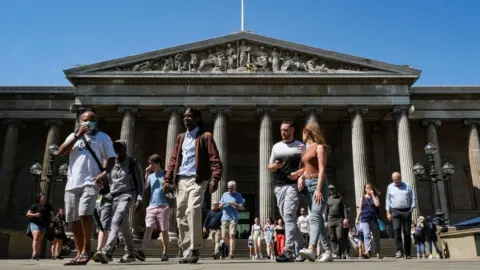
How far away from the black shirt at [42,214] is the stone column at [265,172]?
14.1 meters

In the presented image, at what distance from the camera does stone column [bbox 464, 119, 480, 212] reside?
3006 cm

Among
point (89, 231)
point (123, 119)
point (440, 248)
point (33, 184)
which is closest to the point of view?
point (89, 231)

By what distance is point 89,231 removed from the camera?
22.3ft

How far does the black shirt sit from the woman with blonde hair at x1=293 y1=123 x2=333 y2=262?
29.1ft

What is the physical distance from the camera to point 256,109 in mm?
28188

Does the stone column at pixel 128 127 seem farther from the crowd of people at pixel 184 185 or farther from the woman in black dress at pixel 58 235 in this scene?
the crowd of people at pixel 184 185

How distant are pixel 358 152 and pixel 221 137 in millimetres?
8196

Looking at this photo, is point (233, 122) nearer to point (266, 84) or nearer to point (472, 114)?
point (266, 84)

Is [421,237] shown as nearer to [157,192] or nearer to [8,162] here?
[157,192]

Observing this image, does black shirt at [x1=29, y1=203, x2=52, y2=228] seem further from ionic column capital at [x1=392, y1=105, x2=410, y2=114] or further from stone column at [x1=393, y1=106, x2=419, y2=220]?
ionic column capital at [x1=392, y1=105, x2=410, y2=114]

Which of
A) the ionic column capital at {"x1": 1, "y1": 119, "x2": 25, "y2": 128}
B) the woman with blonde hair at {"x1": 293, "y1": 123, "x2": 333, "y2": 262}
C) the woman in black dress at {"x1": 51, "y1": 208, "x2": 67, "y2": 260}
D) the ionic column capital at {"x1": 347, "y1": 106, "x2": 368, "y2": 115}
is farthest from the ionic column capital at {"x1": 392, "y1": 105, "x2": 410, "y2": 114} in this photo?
the ionic column capital at {"x1": 1, "y1": 119, "x2": 25, "y2": 128}

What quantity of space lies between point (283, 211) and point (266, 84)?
2110 cm

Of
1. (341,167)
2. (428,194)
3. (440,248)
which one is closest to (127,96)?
(341,167)

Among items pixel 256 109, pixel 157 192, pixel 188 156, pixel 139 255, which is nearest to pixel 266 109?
pixel 256 109
